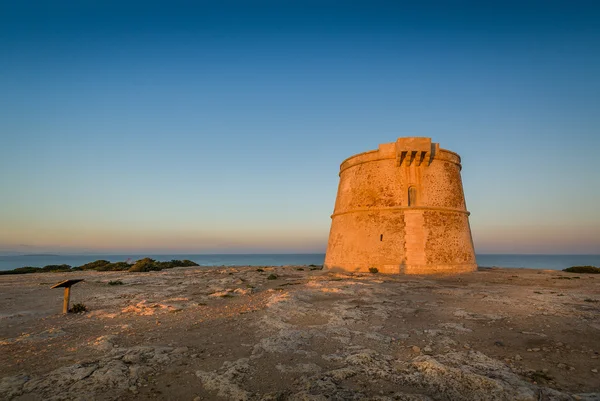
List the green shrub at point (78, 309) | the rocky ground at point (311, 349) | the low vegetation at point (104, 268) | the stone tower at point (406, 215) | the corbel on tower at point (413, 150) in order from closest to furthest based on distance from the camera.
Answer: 1. the rocky ground at point (311, 349)
2. the green shrub at point (78, 309)
3. the stone tower at point (406, 215)
4. the corbel on tower at point (413, 150)
5. the low vegetation at point (104, 268)

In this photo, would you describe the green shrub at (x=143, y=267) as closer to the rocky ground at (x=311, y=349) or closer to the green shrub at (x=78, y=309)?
the rocky ground at (x=311, y=349)

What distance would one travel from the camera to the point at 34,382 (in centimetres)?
419

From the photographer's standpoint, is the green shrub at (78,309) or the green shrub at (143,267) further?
the green shrub at (143,267)

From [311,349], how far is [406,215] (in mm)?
14434

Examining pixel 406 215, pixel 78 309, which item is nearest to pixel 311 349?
pixel 78 309

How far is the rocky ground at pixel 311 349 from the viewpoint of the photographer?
3994 mm

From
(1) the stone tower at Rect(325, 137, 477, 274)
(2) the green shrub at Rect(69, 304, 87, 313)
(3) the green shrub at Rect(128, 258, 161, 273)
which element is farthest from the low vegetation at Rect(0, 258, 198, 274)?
(2) the green shrub at Rect(69, 304, 87, 313)

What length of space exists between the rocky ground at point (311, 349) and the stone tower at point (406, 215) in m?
8.03

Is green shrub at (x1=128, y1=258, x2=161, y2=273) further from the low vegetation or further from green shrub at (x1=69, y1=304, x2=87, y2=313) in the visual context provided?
green shrub at (x1=69, y1=304, x2=87, y2=313)

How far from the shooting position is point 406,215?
18.3 meters

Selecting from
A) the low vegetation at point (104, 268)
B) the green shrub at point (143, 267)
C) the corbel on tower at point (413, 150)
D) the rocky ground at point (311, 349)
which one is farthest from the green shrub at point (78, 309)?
the low vegetation at point (104, 268)

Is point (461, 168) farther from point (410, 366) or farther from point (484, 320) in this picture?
point (410, 366)

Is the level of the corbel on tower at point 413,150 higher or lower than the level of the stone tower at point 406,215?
higher

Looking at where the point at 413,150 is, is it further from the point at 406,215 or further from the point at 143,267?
the point at 143,267
